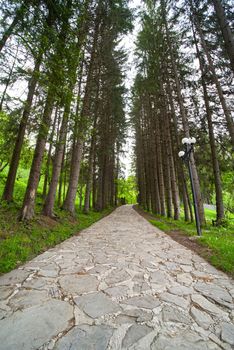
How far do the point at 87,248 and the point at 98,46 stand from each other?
11.1m

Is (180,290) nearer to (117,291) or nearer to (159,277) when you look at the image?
(159,277)

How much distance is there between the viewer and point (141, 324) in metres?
2.00

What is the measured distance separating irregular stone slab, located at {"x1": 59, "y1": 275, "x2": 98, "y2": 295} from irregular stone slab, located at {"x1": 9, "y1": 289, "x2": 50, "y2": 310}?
1.13 feet

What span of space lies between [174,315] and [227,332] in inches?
21.1

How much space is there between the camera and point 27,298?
8.22 ft

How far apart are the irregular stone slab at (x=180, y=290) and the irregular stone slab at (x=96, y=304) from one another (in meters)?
0.96

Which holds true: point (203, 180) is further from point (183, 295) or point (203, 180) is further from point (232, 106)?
point (183, 295)

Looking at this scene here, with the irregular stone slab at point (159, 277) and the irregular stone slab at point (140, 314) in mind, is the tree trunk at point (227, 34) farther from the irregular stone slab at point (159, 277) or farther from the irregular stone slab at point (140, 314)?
the irregular stone slab at point (140, 314)

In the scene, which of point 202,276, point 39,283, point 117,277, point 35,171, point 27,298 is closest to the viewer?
point 27,298

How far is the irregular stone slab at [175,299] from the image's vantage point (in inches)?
95.8

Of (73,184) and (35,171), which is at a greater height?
(73,184)

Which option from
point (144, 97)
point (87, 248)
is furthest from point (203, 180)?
point (87, 248)

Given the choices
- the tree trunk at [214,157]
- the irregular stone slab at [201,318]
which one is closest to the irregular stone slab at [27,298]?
the irregular stone slab at [201,318]

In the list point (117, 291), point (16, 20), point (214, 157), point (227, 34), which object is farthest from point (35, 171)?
point (214, 157)
